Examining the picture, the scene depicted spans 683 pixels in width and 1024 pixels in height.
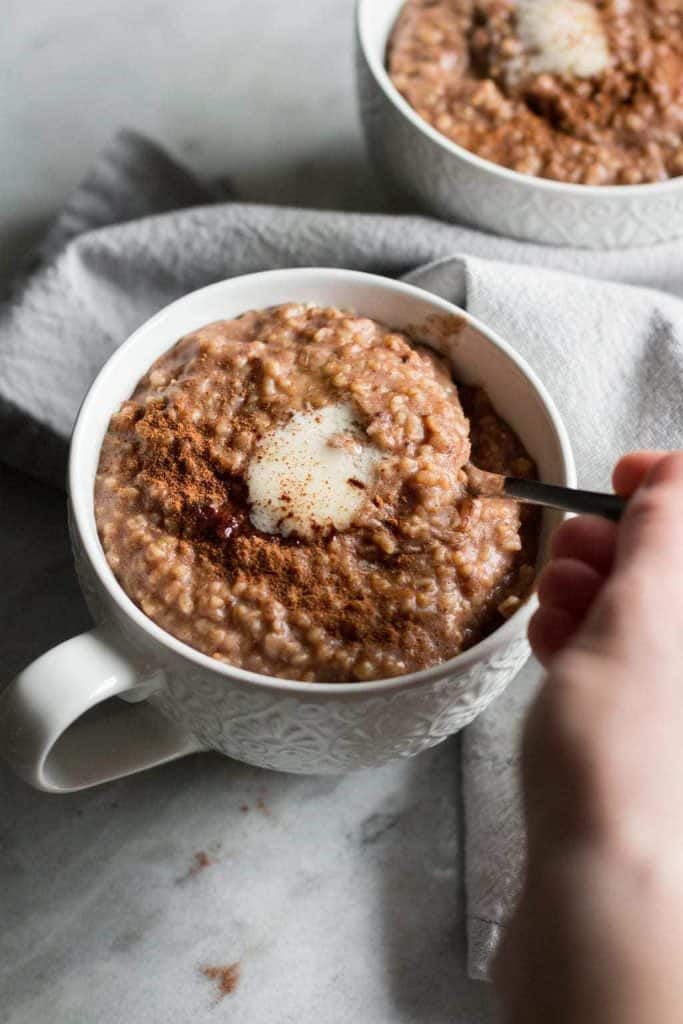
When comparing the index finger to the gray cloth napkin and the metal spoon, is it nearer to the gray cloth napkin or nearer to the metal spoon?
the metal spoon

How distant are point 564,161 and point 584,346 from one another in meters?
0.40

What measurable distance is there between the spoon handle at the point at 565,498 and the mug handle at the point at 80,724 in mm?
507

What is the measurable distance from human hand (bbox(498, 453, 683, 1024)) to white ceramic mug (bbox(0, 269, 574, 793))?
313 mm

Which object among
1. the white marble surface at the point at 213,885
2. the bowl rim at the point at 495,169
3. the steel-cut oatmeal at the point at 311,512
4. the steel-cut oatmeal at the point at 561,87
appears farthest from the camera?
the steel-cut oatmeal at the point at 561,87

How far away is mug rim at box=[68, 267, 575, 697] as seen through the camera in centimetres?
141

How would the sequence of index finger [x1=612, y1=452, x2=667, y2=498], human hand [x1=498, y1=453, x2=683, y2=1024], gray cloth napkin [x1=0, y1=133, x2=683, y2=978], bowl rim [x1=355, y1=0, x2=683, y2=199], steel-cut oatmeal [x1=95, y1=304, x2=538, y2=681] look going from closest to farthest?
1. human hand [x1=498, y1=453, x2=683, y2=1024]
2. index finger [x1=612, y1=452, x2=667, y2=498]
3. steel-cut oatmeal [x1=95, y1=304, x2=538, y2=681]
4. gray cloth napkin [x1=0, y1=133, x2=683, y2=978]
5. bowl rim [x1=355, y1=0, x2=683, y2=199]

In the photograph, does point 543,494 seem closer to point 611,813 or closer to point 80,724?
point 611,813

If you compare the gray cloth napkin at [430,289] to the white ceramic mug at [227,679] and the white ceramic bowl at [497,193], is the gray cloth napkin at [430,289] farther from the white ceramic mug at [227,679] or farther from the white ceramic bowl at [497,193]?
the white ceramic mug at [227,679]

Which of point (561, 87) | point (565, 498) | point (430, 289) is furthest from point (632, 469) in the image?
point (561, 87)

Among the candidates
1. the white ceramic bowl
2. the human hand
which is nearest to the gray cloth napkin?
the white ceramic bowl

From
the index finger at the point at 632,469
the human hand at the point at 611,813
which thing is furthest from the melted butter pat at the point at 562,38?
the human hand at the point at 611,813

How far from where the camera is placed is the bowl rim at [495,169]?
2057 millimetres

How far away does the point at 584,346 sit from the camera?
6.54 feet

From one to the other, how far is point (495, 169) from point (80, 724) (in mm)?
1131
